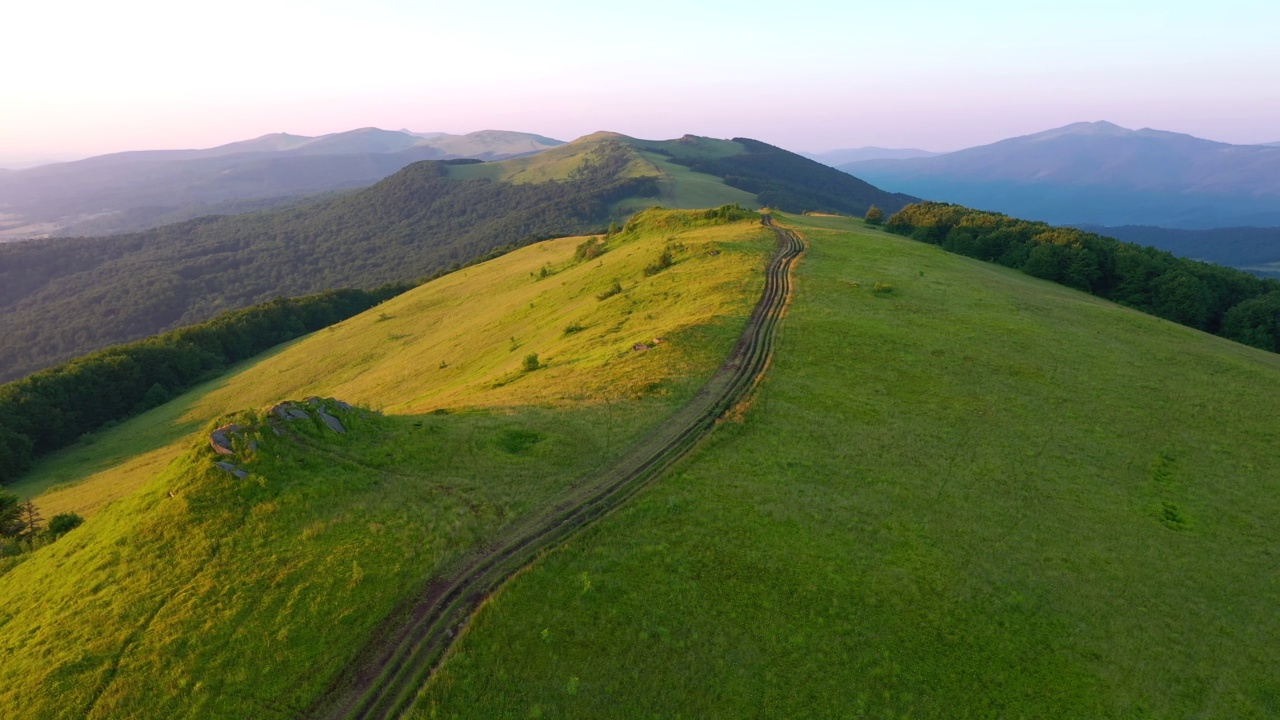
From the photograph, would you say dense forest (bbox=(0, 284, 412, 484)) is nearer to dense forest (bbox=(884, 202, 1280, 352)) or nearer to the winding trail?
the winding trail

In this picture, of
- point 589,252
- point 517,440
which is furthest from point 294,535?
point 589,252

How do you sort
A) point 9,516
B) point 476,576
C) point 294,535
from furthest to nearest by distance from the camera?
1. point 9,516
2. point 294,535
3. point 476,576

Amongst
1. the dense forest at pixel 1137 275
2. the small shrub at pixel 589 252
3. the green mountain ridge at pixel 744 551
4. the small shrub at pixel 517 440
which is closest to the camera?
the green mountain ridge at pixel 744 551

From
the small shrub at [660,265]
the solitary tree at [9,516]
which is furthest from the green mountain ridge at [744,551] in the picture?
the small shrub at [660,265]

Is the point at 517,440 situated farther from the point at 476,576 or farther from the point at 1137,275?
the point at 1137,275

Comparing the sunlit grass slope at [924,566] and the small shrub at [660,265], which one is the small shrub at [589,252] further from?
the sunlit grass slope at [924,566]

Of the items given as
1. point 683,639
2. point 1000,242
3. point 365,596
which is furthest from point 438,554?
point 1000,242
